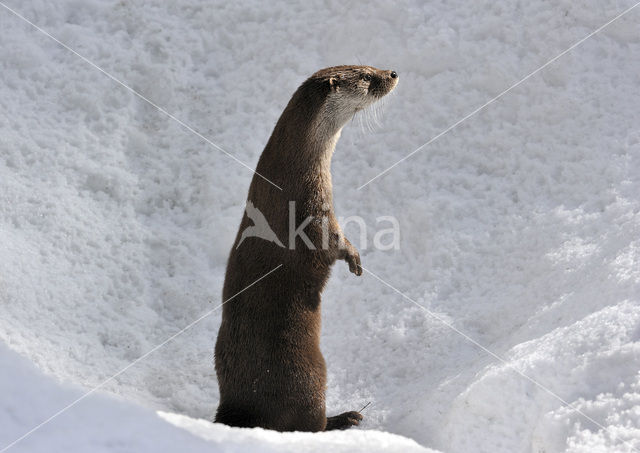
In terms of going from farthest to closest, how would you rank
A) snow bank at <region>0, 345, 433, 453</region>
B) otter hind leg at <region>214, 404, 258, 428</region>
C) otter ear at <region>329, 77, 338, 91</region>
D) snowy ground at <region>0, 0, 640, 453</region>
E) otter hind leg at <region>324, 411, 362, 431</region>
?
otter hind leg at <region>324, 411, 362, 431</region> → otter ear at <region>329, 77, 338, 91</region> → snowy ground at <region>0, 0, 640, 453</region> → otter hind leg at <region>214, 404, 258, 428</region> → snow bank at <region>0, 345, 433, 453</region>

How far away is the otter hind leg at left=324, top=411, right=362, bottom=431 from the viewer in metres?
5.25

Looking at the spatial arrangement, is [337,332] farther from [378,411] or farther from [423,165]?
[423,165]

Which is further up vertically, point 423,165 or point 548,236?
point 423,165

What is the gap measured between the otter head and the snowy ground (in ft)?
5.39

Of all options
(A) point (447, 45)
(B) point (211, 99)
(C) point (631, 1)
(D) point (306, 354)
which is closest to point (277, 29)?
(B) point (211, 99)

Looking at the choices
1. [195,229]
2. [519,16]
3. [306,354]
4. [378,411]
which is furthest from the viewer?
[519,16]

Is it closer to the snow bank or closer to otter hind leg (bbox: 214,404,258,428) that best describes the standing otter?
otter hind leg (bbox: 214,404,258,428)

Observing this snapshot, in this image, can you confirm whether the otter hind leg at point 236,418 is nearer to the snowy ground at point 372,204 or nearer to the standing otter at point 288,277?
the standing otter at point 288,277

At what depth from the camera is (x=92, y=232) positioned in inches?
249

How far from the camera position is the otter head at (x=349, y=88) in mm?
4934

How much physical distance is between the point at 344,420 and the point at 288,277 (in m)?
1.19

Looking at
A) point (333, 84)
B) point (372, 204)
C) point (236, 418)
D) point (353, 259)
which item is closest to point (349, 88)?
point (333, 84)

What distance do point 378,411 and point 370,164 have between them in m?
2.45

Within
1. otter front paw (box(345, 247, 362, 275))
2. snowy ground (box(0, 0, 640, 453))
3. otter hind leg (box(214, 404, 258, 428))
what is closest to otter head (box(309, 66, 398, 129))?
otter front paw (box(345, 247, 362, 275))
